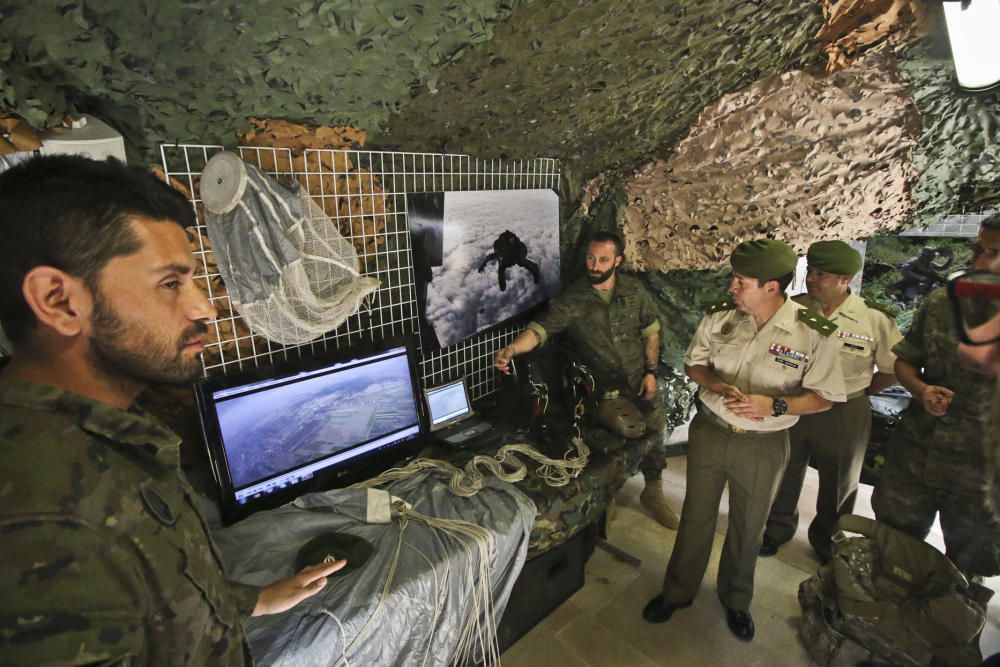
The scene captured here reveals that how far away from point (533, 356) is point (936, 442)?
1.60 metres

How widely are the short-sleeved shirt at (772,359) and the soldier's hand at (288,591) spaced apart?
1.53 metres

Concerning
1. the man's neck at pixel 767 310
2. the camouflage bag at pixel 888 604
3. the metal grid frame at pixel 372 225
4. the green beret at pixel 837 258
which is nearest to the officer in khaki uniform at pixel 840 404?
the green beret at pixel 837 258

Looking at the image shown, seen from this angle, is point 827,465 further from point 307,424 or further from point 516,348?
point 307,424

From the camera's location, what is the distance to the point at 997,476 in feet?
5.61

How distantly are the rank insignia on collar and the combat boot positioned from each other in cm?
124

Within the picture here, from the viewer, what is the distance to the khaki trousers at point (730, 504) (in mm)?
1880

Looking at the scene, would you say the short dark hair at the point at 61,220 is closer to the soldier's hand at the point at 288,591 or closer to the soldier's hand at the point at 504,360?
the soldier's hand at the point at 288,591

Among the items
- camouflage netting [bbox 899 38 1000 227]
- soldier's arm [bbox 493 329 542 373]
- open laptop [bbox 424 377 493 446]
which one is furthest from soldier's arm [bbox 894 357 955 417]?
open laptop [bbox 424 377 493 446]

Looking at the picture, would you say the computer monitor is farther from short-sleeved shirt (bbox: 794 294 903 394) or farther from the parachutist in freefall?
short-sleeved shirt (bbox: 794 294 903 394)

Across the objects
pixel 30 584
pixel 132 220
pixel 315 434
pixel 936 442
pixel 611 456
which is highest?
pixel 132 220

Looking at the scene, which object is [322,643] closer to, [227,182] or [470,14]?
[227,182]

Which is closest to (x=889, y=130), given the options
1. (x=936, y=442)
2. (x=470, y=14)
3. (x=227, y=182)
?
(x=936, y=442)

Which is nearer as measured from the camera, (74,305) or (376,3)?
(74,305)

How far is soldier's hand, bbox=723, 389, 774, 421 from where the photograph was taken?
68.8 inches
